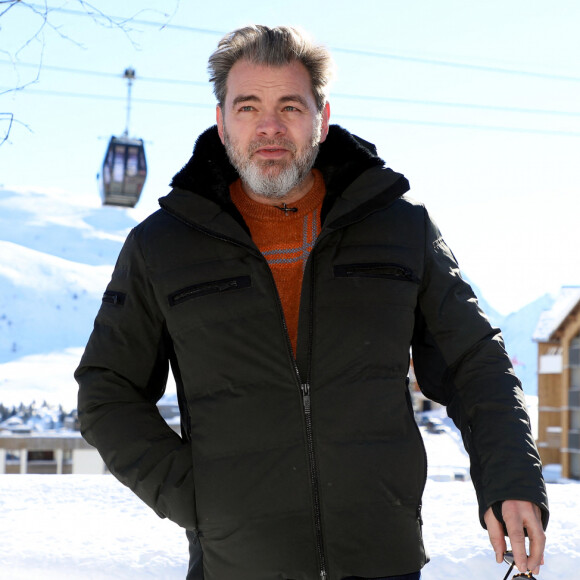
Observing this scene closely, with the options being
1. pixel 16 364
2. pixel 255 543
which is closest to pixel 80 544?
pixel 255 543

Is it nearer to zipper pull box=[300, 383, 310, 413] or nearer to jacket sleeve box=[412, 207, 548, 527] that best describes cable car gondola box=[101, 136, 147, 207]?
jacket sleeve box=[412, 207, 548, 527]

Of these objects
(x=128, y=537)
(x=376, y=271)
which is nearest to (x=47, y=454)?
(x=128, y=537)

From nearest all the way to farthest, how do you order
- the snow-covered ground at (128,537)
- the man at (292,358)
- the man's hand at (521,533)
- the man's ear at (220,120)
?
the man's hand at (521,533), the man at (292,358), the man's ear at (220,120), the snow-covered ground at (128,537)

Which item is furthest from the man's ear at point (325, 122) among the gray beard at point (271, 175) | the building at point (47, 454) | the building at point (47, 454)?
the building at point (47, 454)

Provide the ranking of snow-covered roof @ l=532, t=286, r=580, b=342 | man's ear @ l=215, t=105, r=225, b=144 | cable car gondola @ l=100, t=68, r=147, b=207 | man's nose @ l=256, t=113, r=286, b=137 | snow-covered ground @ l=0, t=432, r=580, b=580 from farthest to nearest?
snow-covered roof @ l=532, t=286, r=580, b=342
cable car gondola @ l=100, t=68, r=147, b=207
snow-covered ground @ l=0, t=432, r=580, b=580
man's ear @ l=215, t=105, r=225, b=144
man's nose @ l=256, t=113, r=286, b=137

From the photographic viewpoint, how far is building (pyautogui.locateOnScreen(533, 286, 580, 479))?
29016 mm

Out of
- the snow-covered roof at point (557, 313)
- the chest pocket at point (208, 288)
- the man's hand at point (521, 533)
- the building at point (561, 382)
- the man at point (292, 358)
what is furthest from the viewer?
the building at point (561, 382)

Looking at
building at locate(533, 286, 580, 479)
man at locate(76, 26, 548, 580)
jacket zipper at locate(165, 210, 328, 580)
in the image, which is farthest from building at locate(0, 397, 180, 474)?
jacket zipper at locate(165, 210, 328, 580)

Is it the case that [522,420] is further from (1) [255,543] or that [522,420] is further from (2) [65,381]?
(2) [65,381]

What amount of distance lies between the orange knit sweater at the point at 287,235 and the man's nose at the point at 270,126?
181 mm

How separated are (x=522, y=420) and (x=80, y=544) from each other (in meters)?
2.19

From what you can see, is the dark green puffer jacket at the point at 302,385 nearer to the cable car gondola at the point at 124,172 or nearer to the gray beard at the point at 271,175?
the gray beard at the point at 271,175

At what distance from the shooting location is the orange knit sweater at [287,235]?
2.03 m

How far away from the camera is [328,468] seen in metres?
1.80
